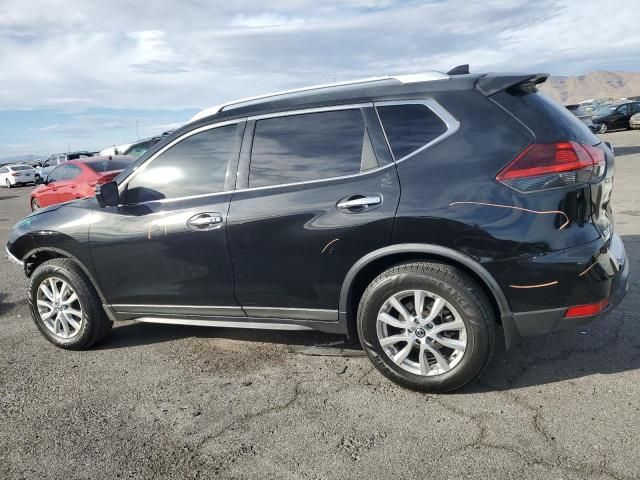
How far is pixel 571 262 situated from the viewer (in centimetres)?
279

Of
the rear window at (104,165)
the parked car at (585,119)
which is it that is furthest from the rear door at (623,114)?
the parked car at (585,119)

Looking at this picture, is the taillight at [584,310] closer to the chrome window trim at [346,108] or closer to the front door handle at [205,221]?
the chrome window trim at [346,108]

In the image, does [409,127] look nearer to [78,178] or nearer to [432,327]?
[432,327]

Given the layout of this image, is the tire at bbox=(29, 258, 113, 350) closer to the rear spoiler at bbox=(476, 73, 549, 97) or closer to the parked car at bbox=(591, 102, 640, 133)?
the rear spoiler at bbox=(476, 73, 549, 97)

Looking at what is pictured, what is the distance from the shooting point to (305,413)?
3076mm

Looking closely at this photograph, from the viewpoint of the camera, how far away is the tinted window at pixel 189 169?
3602mm

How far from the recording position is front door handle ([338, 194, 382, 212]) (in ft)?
10.1

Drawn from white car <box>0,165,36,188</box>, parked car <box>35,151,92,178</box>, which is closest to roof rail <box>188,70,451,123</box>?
parked car <box>35,151,92,178</box>

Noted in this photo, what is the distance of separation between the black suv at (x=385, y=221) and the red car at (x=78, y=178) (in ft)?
23.3

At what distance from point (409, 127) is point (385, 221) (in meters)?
0.59

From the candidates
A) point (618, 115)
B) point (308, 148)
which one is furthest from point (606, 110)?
point (308, 148)

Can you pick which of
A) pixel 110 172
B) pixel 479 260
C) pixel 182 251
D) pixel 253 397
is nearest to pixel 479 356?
pixel 479 260

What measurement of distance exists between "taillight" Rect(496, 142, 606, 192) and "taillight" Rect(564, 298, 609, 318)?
678 millimetres

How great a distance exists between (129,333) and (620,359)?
12.7 feet
